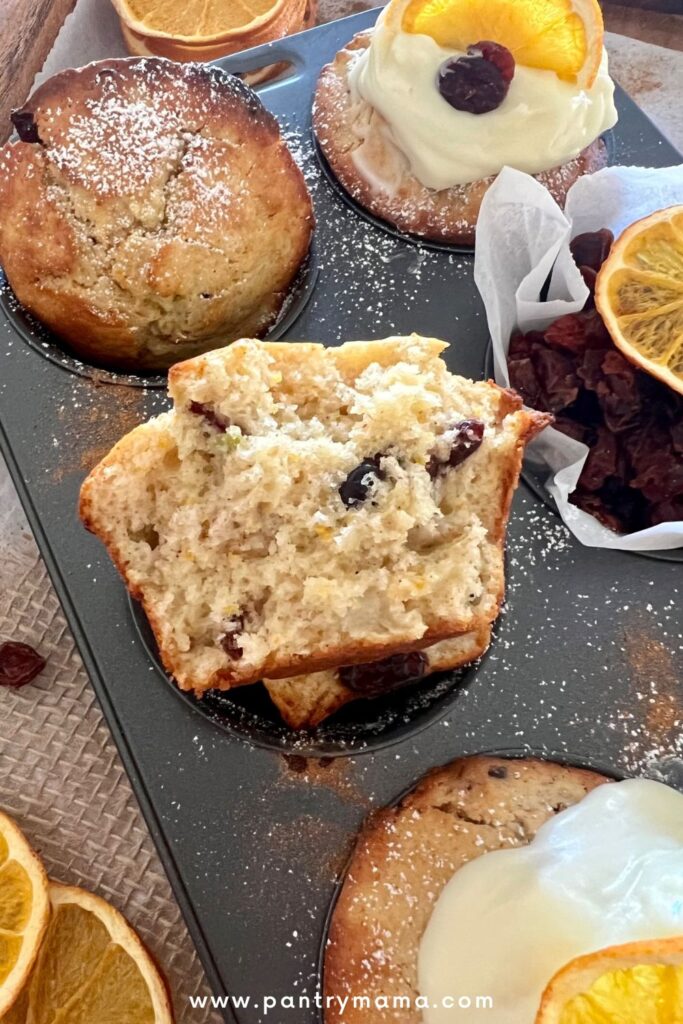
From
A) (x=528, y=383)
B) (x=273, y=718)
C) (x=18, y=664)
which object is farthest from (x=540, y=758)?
(x=18, y=664)

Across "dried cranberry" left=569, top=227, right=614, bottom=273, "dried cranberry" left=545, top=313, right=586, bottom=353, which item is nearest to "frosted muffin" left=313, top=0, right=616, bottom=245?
"dried cranberry" left=569, top=227, right=614, bottom=273

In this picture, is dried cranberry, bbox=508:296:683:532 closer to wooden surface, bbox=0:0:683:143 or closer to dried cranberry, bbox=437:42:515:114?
dried cranberry, bbox=437:42:515:114

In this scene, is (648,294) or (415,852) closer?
(415,852)

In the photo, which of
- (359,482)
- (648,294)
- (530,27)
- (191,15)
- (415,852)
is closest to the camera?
(359,482)

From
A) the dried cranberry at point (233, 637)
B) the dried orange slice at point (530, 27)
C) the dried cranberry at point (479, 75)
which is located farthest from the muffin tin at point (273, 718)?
the dried orange slice at point (530, 27)

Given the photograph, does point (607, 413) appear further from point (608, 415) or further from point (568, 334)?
point (568, 334)

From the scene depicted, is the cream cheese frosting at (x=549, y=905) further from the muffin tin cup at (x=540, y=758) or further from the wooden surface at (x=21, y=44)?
the wooden surface at (x=21, y=44)

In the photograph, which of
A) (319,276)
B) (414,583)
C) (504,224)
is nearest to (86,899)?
(414,583)
